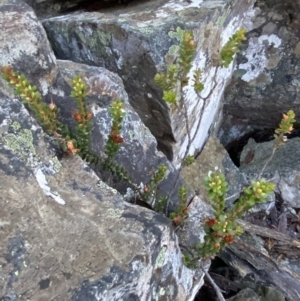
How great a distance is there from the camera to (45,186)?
168 cm

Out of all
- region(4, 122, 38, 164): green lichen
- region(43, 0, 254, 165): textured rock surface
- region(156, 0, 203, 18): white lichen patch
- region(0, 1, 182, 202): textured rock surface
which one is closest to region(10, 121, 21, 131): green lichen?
region(4, 122, 38, 164): green lichen

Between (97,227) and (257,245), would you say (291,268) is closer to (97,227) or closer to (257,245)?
(257,245)

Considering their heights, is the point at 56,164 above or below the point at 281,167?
above

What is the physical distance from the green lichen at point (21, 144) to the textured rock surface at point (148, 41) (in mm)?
1002

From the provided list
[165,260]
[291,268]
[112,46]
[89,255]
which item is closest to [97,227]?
[89,255]

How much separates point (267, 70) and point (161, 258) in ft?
7.92

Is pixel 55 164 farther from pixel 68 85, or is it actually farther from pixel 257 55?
→ pixel 257 55

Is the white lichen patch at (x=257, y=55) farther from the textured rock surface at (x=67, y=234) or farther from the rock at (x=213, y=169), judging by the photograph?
the textured rock surface at (x=67, y=234)

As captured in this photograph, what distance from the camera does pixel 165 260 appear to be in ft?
5.68

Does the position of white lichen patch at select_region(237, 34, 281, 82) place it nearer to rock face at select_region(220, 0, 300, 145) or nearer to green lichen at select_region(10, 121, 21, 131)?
rock face at select_region(220, 0, 300, 145)

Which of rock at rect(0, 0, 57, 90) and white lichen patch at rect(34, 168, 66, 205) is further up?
rock at rect(0, 0, 57, 90)

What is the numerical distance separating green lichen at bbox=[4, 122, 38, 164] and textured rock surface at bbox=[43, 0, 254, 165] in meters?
1.00

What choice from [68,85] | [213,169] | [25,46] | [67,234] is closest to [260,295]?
[213,169]

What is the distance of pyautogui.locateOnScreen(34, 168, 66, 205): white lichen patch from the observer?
1667 mm
